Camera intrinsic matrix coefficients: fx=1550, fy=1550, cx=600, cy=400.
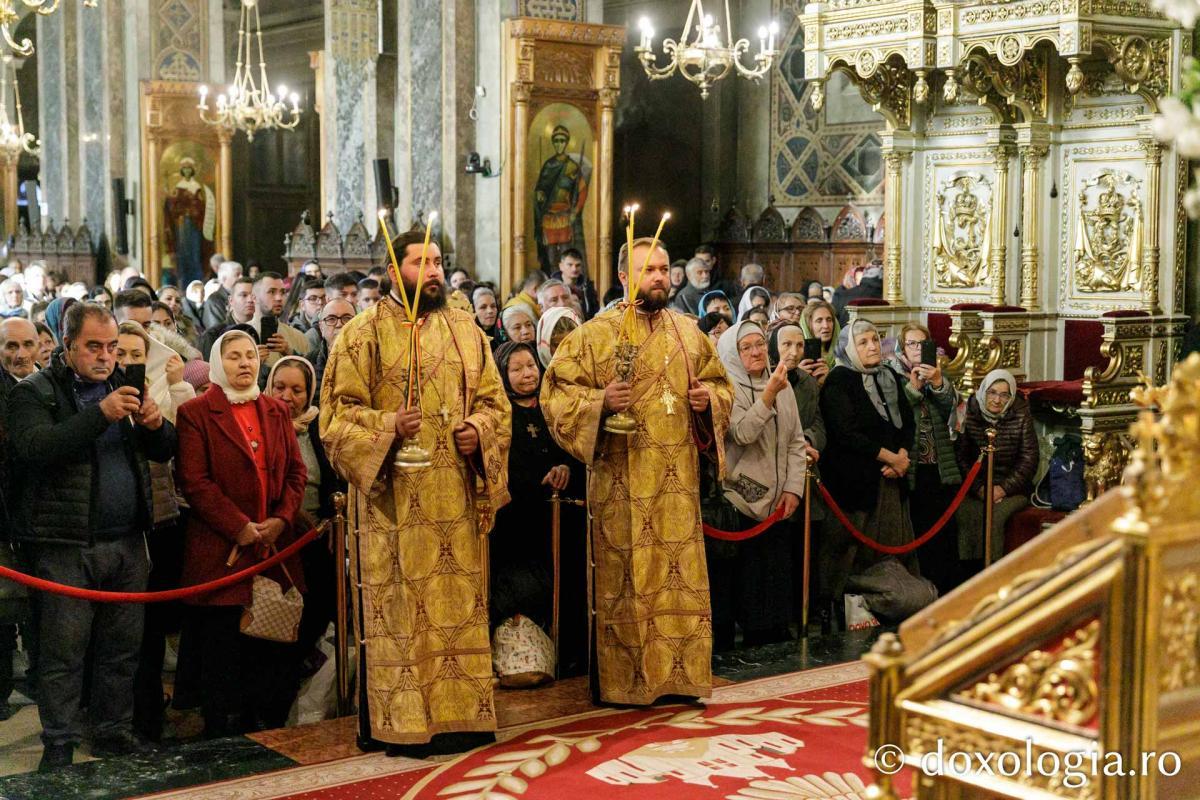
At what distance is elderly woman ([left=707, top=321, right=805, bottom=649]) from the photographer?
6352 mm

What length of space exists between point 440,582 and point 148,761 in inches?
42.6

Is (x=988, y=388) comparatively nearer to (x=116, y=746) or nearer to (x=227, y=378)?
(x=227, y=378)

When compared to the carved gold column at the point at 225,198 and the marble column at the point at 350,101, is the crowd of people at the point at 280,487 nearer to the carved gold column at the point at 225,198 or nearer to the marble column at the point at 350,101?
the marble column at the point at 350,101

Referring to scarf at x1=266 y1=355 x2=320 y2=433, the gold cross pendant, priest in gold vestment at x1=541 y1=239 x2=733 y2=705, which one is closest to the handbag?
scarf at x1=266 y1=355 x2=320 y2=433

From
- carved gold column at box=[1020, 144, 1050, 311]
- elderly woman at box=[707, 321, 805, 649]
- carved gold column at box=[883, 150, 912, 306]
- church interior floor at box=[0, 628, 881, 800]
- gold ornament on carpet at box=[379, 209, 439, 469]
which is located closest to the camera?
church interior floor at box=[0, 628, 881, 800]

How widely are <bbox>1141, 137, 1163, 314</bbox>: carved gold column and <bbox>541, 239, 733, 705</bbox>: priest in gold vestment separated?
5033 millimetres

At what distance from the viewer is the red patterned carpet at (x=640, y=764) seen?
4555 millimetres

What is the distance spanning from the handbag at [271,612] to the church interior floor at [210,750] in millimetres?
331

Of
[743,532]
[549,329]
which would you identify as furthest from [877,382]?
[549,329]

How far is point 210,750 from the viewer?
16.4 feet

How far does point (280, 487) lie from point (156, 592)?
569 mm

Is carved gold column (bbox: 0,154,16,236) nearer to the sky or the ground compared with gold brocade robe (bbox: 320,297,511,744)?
nearer to the sky

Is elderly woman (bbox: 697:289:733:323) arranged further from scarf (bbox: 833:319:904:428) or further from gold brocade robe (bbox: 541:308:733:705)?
gold brocade robe (bbox: 541:308:733:705)

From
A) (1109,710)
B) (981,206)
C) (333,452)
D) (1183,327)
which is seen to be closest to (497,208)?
(981,206)
